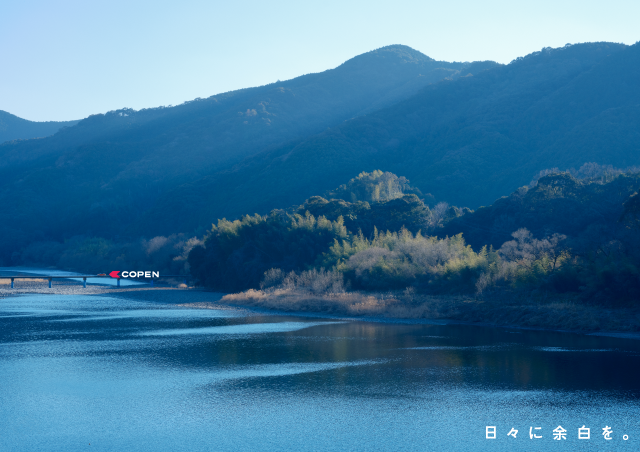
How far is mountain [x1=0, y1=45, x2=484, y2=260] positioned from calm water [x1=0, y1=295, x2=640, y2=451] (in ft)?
366

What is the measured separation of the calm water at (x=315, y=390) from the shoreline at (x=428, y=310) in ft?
6.82

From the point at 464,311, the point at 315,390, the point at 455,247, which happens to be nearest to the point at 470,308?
the point at 464,311

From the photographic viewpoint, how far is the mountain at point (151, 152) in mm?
150375

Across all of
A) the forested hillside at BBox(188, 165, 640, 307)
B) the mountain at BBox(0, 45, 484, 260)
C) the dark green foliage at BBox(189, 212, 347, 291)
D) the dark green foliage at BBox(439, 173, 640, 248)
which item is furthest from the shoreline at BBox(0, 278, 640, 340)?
the mountain at BBox(0, 45, 484, 260)

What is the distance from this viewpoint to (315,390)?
1717 centimetres

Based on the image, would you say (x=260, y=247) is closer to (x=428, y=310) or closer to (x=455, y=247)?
(x=455, y=247)

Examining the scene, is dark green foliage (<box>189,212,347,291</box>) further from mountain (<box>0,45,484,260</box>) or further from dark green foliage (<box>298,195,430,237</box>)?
mountain (<box>0,45,484,260</box>)

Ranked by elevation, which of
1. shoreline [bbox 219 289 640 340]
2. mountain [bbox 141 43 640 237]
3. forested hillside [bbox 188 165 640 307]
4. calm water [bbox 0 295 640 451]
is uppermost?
mountain [bbox 141 43 640 237]

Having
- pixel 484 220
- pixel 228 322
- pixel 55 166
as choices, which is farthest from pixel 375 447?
pixel 55 166

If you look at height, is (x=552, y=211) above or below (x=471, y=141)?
below

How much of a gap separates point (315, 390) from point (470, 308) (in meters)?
20.6

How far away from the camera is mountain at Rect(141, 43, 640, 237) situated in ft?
318

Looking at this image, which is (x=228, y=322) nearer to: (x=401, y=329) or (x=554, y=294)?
(x=401, y=329)

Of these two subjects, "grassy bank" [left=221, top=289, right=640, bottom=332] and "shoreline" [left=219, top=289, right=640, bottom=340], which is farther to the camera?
"grassy bank" [left=221, top=289, right=640, bottom=332]
